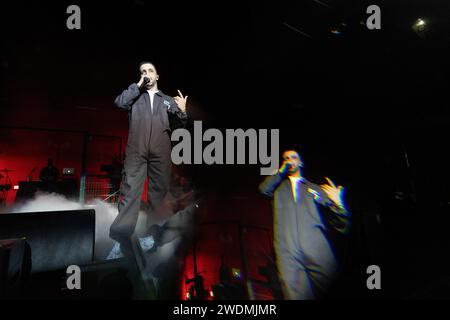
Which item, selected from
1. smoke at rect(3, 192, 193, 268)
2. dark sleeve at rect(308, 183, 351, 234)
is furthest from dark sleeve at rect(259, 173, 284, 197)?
smoke at rect(3, 192, 193, 268)

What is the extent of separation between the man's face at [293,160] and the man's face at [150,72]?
152cm

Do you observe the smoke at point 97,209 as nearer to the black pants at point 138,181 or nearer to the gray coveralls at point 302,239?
the black pants at point 138,181

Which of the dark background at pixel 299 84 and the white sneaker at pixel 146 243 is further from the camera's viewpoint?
the dark background at pixel 299 84

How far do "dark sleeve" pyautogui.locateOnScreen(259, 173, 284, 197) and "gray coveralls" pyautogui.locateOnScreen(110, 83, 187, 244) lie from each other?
0.95 metres

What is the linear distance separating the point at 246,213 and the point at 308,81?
1.60 meters

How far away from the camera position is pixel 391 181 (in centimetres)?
223

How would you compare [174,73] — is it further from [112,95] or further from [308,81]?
[308,81]

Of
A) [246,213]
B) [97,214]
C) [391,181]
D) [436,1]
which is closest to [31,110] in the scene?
[97,214]

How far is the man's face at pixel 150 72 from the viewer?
6.99 ft

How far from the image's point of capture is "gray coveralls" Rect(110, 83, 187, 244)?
6.29 feet

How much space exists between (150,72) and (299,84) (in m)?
1.59

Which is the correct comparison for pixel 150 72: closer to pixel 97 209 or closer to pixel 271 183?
pixel 97 209

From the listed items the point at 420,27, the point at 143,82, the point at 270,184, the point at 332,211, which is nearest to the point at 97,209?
the point at 143,82

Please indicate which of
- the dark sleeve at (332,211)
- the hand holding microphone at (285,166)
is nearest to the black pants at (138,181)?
the hand holding microphone at (285,166)
